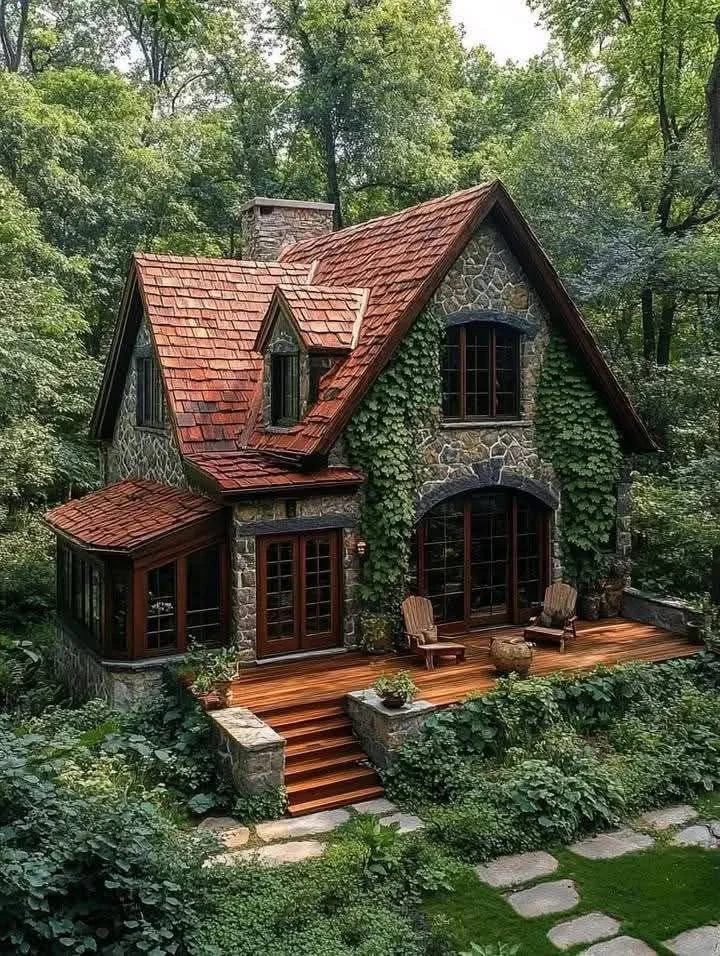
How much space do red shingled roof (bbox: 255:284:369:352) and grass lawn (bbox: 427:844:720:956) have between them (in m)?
7.50

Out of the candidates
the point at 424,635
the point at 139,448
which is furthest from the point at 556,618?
the point at 139,448

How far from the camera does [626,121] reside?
79.9 feet

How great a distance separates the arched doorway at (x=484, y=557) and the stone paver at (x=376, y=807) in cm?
428

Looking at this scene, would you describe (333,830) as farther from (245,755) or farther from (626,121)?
(626,121)

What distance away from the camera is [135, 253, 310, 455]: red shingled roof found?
1338 centimetres

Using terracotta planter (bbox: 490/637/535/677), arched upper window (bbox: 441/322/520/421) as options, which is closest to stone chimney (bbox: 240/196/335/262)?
arched upper window (bbox: 441/322/520/421)

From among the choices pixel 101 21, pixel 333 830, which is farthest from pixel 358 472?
pixel 101 21

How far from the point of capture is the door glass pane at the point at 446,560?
1358 centimetres

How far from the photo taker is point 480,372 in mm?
13891

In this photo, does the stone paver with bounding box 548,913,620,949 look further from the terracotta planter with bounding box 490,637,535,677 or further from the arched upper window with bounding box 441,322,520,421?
the arched upper window with bounding box 441,322,520,421

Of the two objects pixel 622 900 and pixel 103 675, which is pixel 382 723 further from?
pixel 103 675

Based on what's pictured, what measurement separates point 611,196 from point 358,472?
467 inches

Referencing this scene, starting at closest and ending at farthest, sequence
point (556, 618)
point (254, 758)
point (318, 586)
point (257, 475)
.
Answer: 1. point (254, 758)
2. point (257, 475)
3. point (318, 586)
4. point (556, 618)

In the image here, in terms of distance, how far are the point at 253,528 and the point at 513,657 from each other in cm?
385
